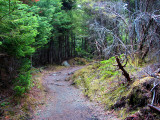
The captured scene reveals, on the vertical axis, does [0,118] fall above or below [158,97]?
below

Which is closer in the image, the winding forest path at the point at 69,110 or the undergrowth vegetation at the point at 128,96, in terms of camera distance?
the undergrowth vegetation at the point at 128,96

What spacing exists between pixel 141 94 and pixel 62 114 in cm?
380

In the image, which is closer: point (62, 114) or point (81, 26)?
point (62, 114)

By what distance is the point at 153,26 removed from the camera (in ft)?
20.5

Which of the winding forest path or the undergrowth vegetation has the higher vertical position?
the undergrowth vegetation

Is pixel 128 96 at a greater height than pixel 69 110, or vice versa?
pixel 128 96

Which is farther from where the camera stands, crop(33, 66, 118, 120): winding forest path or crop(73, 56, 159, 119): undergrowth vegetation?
crop(33, 66, 118, 120): winding forest path

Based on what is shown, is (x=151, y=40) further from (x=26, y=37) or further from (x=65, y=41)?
(x=65, y=41)

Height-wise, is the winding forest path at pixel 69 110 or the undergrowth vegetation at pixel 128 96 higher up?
the undergrowth vegetation at pixel 128 96

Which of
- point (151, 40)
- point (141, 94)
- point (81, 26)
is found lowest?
point (141, 94)

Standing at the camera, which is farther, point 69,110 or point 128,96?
point 69,110

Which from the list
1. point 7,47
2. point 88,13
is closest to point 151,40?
point 7,47

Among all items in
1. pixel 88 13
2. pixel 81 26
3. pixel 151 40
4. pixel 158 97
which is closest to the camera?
pixel 158 97

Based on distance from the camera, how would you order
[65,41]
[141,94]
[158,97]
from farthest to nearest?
[65,41]
[141,94]
[158,97]
